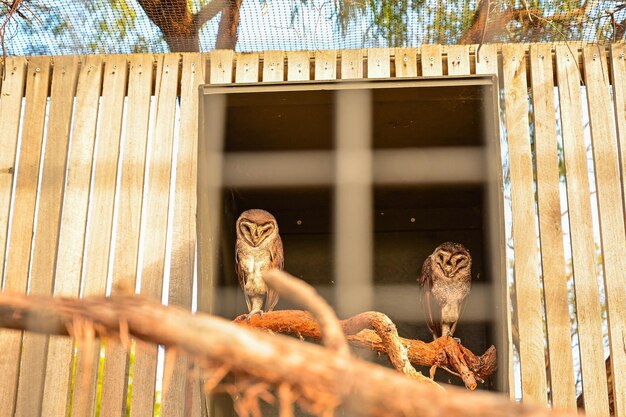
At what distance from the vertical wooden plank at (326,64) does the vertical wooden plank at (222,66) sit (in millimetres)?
372

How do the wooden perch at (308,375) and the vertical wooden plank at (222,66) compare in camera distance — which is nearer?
the wooden perch at (308,375)

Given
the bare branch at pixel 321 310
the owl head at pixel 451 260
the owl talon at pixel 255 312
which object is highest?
the owl head at pixel 451 260

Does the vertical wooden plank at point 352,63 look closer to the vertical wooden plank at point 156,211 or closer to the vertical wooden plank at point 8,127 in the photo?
the vertical wooden plank at point 156,211

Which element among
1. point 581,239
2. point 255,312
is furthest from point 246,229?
point 581,239

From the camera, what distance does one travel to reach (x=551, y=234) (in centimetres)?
350

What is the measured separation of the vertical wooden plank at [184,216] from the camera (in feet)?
11.3

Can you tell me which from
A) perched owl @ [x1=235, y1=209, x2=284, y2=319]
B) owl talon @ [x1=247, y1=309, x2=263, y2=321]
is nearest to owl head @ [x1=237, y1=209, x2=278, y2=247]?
perched owl @ [x1=235, y1=209, x2=284, y2=319]

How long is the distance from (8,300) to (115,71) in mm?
2588

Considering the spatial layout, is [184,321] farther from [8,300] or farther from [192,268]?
[192,268]

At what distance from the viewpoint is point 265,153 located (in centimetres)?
405

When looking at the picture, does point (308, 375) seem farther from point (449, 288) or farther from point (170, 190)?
point (449, 288)

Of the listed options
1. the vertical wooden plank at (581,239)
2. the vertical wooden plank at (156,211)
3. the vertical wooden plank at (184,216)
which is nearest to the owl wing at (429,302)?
the vertical wooden plank at (581,239)

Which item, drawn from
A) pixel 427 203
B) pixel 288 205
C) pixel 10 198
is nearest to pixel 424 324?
pixel 427 203

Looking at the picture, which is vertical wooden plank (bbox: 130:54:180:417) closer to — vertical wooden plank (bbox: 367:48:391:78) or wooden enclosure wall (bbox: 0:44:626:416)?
wooden enclosure wall (bbox: 0:44:626:416)
